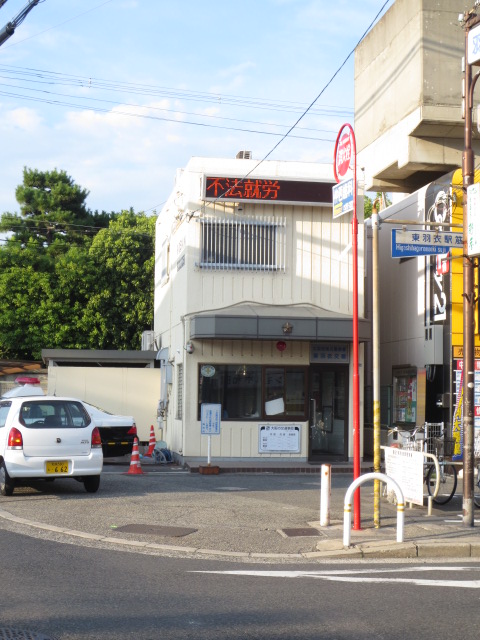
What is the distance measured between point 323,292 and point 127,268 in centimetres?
2589

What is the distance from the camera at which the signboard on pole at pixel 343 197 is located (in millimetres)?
11688

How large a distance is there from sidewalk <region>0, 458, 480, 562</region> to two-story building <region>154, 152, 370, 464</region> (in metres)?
3.72

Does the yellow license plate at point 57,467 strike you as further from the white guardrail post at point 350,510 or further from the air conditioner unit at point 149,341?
the air conditioner unit at point 149,341

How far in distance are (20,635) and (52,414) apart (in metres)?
8.29

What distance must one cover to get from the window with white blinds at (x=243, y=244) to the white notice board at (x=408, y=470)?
9314 millimetres

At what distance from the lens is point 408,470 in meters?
11.8

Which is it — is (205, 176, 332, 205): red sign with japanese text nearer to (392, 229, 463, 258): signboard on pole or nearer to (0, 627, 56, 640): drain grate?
(392, 229, 463, 258): signboard on pole

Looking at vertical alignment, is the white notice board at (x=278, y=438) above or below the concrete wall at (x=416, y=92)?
below

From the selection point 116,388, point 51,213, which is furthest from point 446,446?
point 51,213

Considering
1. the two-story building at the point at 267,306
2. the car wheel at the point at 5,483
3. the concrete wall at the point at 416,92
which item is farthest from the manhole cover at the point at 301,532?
the concrete wall at the point at 416,92

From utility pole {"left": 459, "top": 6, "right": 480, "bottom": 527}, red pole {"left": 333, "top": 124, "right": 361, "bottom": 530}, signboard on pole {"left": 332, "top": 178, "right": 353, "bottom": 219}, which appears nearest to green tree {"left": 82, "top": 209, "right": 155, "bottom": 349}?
signboard on pole {"left": 332, "top": 178, "right": 353, "bottom": 219}

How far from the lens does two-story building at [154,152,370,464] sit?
20.3 metres

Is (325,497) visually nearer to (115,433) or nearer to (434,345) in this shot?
(434,345)

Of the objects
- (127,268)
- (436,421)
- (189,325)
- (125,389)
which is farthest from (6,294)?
(436,421)
